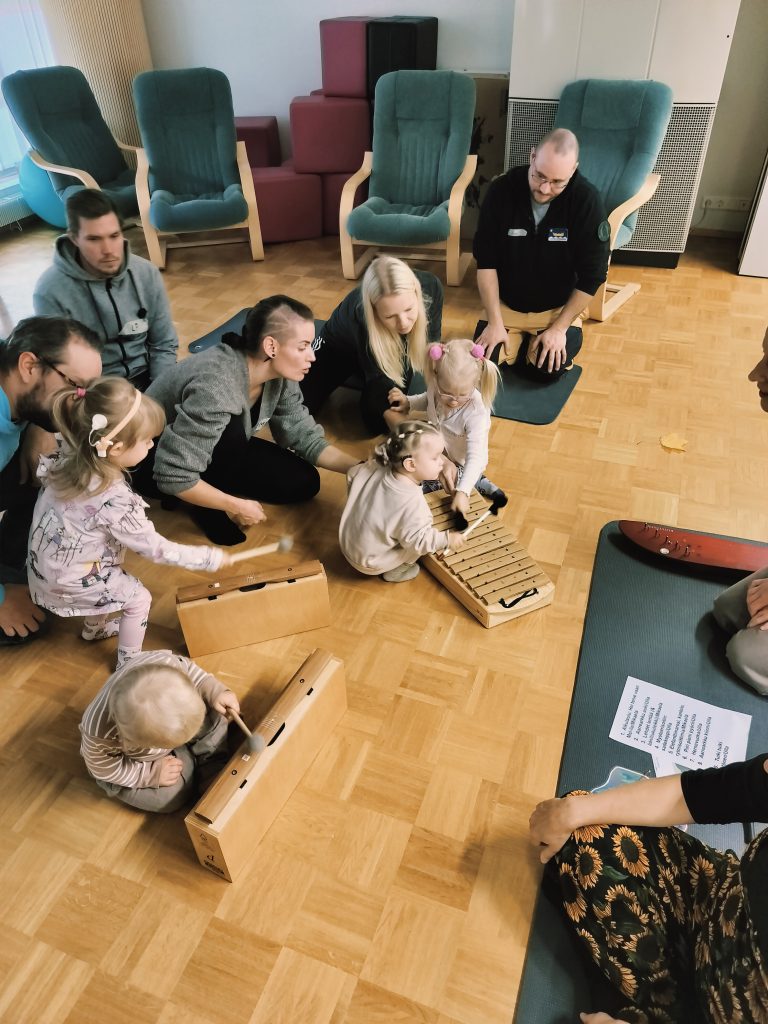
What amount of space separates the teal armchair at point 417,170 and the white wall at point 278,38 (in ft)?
2.03

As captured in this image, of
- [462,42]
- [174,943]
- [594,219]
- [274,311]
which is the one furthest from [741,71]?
[174,943]

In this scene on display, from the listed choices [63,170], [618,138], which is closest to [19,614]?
[63,170]

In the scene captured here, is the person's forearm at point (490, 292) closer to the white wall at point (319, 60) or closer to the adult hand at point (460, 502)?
the adult hand at point (460, 502)

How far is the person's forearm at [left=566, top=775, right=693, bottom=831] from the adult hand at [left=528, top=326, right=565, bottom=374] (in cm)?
224

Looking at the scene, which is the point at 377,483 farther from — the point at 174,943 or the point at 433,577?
the point at 174,943

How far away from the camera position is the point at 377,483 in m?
2.07

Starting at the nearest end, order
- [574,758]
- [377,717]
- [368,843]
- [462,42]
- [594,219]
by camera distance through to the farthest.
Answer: [368,843]
[574,758]
[377,717]
[594,219]
[462,42]

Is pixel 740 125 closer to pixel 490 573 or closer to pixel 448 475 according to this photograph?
pixel 448 475

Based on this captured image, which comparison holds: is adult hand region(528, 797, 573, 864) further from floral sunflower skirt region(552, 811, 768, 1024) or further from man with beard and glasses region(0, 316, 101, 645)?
man with beard and glasses region(0, 316, 101, 645)

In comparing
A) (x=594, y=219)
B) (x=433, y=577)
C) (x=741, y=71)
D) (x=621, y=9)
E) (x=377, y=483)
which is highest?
(x=621, y=9)

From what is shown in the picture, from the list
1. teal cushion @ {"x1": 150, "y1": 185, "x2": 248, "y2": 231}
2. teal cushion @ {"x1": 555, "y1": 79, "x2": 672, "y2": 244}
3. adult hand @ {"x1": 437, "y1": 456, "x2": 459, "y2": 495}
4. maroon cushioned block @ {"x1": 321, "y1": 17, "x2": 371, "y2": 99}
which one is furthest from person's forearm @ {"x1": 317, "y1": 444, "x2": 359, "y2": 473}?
maroon cushioned block @ {"x1": 321, "y1": 17, "x2": 371, "y2": 99}

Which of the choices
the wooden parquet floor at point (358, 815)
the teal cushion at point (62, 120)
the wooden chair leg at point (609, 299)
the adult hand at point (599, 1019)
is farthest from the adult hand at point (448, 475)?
the teal cushion at point (62, 120)

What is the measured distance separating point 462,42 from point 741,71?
1648mm

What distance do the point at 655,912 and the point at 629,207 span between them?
3389 millimetres
